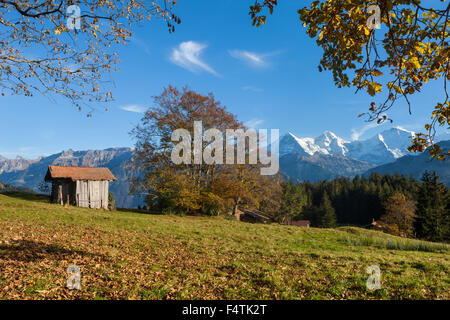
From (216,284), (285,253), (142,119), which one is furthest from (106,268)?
(142,119)

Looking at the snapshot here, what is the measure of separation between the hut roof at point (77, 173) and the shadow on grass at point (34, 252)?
22036 millimetres

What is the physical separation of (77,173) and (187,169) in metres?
13.6

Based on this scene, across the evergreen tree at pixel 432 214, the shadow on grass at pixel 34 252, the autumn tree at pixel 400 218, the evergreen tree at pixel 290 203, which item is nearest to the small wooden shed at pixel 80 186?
the shadow on grass at pixel 34 252

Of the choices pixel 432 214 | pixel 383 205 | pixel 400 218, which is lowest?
pixel 400 218

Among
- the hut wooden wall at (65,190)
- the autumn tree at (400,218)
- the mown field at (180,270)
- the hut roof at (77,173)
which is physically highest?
the hut roof at (77,173)

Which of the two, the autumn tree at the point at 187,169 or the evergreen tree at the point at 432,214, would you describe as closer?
the autumn tree at the point at 187,169

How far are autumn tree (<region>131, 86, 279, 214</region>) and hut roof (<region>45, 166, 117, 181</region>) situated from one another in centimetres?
515

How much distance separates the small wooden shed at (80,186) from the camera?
2923 centimetres

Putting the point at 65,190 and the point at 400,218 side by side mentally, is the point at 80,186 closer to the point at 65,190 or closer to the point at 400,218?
the point at 65,190

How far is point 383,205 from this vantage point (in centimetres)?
7869

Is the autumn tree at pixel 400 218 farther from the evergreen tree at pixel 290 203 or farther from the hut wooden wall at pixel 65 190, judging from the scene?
the hut wooden wall at pixel 65 190

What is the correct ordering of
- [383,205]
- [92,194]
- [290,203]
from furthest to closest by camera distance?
[290,203] < [383,205] < [92,194]

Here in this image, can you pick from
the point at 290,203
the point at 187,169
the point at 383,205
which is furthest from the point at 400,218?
the point at 187,169
